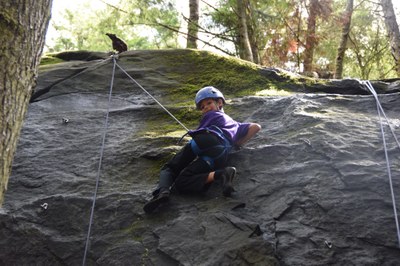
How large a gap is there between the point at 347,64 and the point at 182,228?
11.7 m

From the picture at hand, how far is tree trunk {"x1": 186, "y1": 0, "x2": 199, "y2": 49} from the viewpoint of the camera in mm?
9195

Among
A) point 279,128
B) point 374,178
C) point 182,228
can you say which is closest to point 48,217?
point 182,228

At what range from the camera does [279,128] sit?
453cm

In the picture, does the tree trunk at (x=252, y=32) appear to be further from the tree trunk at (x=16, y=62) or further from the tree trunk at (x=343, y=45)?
the tree trunk at (x=16, y=62)

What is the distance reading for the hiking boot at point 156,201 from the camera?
11.3ft

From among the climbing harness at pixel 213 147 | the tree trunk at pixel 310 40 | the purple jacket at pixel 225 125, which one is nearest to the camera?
the climbing harness at pixel 213 147

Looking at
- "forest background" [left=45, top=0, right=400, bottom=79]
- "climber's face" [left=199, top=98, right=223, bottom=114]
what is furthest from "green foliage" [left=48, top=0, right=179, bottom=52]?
"climber's face" [left=199, top=98, right=223, bottom=114]

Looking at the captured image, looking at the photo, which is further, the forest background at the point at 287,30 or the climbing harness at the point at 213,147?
the forest background at the point at 287,30

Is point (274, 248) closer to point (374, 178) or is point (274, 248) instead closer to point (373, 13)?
point (374, 178)

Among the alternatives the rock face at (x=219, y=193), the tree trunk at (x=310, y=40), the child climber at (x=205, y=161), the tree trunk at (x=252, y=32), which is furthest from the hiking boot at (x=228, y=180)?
the tree trunk at (x=310, y=40)

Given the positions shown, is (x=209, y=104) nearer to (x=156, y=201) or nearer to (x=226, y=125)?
(x=226, y=125)

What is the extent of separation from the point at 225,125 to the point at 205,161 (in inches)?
17.3

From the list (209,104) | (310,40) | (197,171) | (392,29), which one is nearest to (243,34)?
(310,40)

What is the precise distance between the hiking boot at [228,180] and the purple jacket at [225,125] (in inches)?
19.1
